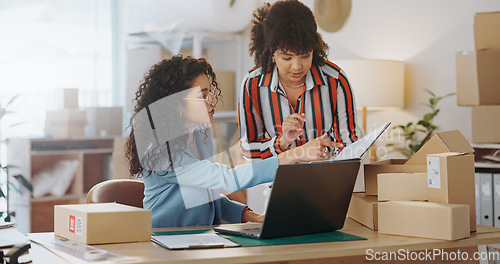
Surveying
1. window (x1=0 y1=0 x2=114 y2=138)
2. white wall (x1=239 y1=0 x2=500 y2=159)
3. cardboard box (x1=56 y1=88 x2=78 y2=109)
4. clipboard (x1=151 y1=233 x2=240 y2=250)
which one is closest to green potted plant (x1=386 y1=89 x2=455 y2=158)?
white wall (x1=239 y1=0 x2=500 y2=159)

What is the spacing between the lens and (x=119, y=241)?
4.56 feet

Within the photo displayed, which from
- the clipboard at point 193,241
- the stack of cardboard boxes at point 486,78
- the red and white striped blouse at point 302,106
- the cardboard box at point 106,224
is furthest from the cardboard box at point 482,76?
the cardboard box at point 106,224

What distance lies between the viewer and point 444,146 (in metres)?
1.60

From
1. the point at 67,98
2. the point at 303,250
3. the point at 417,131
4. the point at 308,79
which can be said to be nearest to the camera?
the point at 303,250

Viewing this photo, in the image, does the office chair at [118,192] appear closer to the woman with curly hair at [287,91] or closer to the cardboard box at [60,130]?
the woman with curly hair at [287,91]

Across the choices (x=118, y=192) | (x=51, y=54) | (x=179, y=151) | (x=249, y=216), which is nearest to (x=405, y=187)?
(x=249, y=216)

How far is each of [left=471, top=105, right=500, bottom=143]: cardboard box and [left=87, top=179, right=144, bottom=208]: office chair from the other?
5.32 ft

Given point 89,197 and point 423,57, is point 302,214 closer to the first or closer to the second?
point 89,197

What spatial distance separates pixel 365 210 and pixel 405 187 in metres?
0.14

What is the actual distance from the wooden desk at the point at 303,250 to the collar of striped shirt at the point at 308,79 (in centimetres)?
70

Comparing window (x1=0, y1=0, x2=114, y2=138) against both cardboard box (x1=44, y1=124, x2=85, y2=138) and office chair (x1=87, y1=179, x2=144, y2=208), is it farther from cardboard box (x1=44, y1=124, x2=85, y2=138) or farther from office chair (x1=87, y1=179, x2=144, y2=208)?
office chair (x1=87, y1=179, x2=144, y2=208)

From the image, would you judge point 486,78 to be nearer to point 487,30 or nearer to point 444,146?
point 487,30

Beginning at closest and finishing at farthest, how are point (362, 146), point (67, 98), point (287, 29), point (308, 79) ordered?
point (362, 146), point (287, 29), point (308, 79), point (67, 98)

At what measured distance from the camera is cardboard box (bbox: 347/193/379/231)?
1569 millimetres
